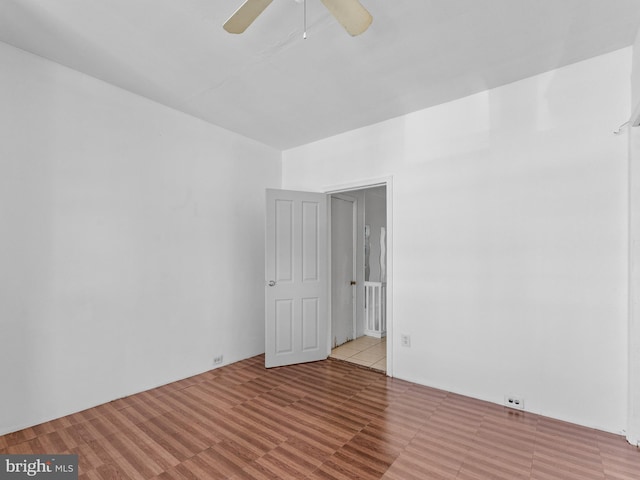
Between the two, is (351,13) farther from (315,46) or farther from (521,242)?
(521,242)

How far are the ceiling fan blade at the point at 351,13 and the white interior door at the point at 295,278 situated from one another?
2357 mm

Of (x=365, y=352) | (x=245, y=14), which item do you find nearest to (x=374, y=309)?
(x=365, y=352)

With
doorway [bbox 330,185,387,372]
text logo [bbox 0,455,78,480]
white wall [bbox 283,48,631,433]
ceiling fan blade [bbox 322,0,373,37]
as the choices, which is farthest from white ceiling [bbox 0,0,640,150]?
text logo [bbox 0,455,78,480]

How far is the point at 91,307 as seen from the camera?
8.96ft

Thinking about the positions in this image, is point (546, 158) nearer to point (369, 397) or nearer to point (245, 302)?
point (369, 397)

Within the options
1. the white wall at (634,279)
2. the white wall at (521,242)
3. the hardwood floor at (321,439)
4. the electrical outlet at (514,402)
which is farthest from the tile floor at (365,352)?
the white wall at (634,279)

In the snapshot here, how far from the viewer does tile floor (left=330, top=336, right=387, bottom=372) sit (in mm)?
3871

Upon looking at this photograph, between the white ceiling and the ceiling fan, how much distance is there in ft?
1.27

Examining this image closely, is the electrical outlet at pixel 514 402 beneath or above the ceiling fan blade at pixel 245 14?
beneath

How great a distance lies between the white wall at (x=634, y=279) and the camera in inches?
84.7

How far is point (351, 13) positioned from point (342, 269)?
350 cm

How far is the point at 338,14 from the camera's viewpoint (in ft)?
Answer: 5.15

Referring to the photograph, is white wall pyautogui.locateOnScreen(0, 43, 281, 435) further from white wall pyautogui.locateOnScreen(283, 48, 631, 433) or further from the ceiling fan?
white wall pyautogui.locateOnScreen(283, 48, 631, 433)

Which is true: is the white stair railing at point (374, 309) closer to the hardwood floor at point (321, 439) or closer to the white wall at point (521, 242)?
the white wall at point (521, 242)
